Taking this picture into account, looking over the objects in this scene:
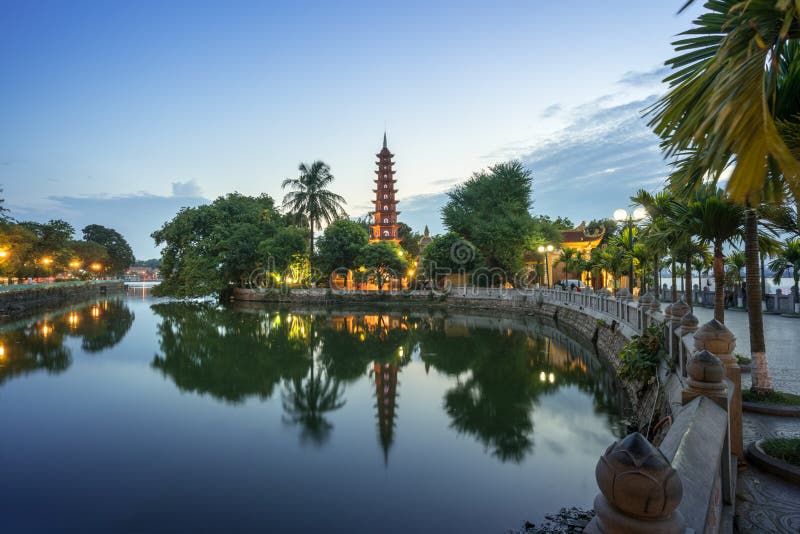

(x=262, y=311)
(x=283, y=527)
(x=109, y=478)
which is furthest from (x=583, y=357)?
(x=262, y=311)

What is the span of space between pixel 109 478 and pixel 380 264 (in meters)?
33.5

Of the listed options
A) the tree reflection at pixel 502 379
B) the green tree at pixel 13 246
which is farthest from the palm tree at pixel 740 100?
the green tree at pixel 13 246

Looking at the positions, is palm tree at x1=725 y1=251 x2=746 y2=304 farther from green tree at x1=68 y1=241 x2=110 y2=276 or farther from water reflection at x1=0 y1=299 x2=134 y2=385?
green tree at x1=68 y1=241 x2=110 y2=276

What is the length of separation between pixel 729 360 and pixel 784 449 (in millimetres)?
1062

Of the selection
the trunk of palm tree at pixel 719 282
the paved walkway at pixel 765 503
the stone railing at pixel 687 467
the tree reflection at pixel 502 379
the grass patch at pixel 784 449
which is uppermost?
the trunk of palm tree at pixel 719 282

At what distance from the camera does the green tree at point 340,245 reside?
40.2 meters

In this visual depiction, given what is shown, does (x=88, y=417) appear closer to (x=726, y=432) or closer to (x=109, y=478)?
(x=109, y=478)

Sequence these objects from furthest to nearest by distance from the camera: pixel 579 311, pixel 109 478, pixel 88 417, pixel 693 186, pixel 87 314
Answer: pixel 87 314 < pixel 579 311 < pixel 88 417 < pixel 109 478 < pixel 693 186

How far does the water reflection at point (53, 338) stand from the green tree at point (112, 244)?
2347 inches

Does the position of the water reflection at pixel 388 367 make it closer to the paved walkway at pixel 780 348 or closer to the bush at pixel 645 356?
the bush at pixel 645 356

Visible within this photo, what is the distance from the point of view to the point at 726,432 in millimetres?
3021

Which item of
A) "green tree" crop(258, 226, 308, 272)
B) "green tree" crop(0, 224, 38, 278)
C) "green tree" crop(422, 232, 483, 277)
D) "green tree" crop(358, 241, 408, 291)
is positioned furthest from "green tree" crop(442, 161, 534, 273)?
"green tree" crop(0, 224, 38, 278)

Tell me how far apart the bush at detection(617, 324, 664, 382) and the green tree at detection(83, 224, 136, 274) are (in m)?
93.9

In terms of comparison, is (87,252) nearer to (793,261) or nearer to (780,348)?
(793,261)
